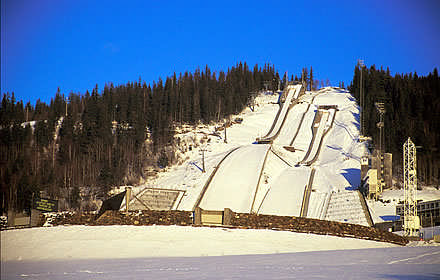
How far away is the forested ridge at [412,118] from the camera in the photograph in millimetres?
47188

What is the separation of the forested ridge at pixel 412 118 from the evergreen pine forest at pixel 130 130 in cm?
11

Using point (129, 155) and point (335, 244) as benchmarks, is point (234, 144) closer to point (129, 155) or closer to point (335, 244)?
point (129, 155)

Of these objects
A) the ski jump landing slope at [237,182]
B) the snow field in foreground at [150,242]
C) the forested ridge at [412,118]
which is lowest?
the snow field in foreground at [150,242]

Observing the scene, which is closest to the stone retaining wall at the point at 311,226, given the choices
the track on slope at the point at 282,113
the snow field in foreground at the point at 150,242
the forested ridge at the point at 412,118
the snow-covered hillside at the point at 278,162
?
the snow field in foreground at the point at 150,242

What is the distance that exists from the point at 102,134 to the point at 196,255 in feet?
157

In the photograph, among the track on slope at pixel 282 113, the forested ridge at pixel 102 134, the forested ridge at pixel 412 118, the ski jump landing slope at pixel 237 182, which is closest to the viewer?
the ski jump landing slope at pixel 237 182

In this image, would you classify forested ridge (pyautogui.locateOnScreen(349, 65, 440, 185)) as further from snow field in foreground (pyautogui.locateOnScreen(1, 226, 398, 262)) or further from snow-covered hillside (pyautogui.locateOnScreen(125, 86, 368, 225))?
snow field in foreground (pyautogui.locateOnScreen(1, 226, 398, 262))

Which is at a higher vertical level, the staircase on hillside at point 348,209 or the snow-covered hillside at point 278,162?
the snow-covered hillside at point 278,162

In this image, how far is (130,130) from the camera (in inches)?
2458

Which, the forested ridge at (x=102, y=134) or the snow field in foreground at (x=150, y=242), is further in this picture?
the forested ridge at (x=102, y=134)

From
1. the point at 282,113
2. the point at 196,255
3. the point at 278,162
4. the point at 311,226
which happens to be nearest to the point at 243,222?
the point at 311,226

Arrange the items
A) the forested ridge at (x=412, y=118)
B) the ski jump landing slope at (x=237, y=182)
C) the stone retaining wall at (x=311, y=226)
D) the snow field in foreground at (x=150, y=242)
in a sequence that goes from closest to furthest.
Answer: the snow field in foreground at (x=150, y=242), the stone retaining wall at (x=311, y=226), the ski jump landing slope at (x=237, y=182), the forested ridge at (x=412, y=118)

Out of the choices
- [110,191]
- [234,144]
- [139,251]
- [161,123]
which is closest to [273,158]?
[234,144]

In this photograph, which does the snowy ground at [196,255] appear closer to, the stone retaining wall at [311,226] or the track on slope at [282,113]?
the stone retaining wall at [311,226]
